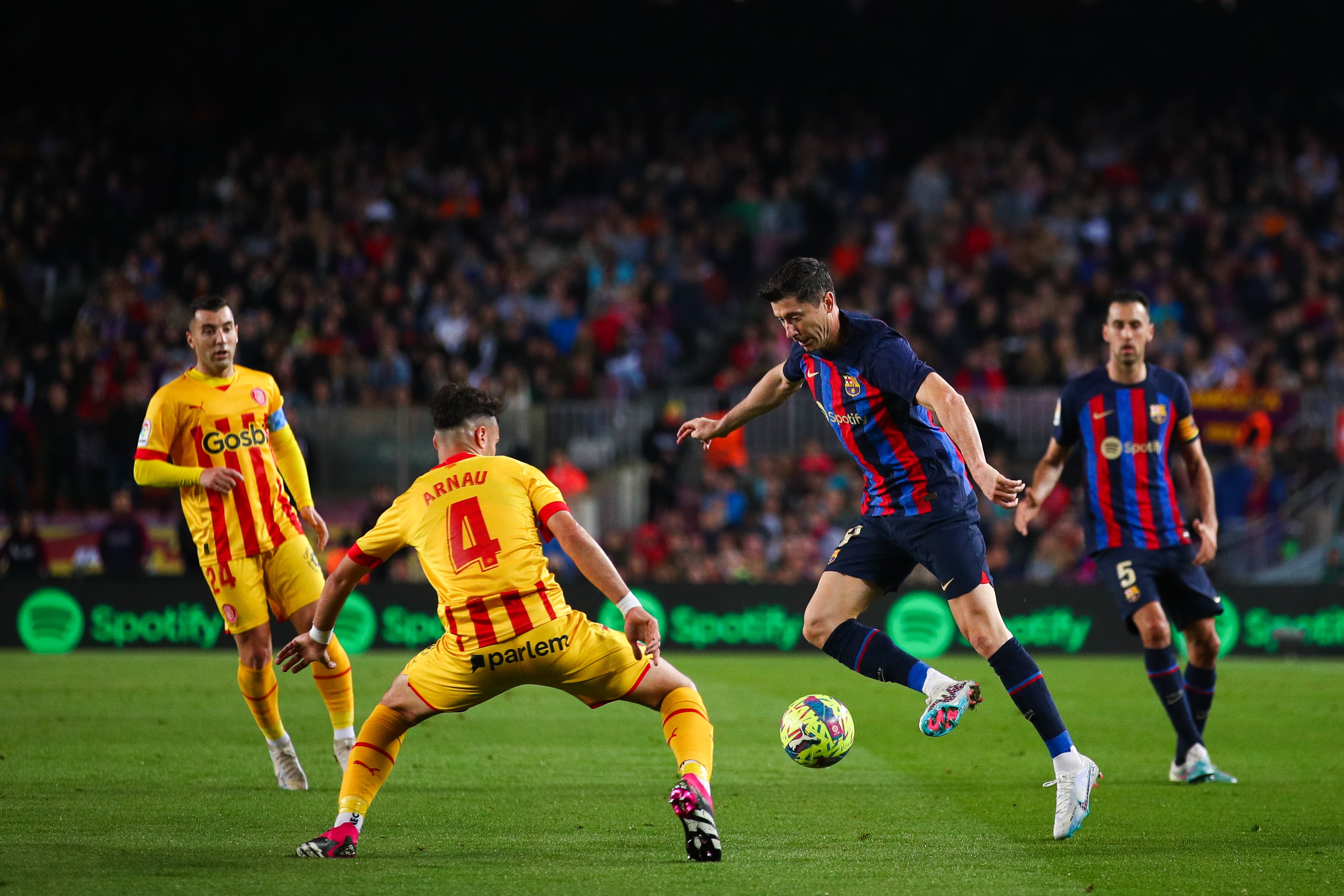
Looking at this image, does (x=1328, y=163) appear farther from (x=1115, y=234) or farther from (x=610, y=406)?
(x=610, y=406)

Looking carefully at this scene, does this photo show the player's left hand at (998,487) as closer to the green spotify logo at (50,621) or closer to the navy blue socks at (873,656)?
the navy blue socks at (873,656)

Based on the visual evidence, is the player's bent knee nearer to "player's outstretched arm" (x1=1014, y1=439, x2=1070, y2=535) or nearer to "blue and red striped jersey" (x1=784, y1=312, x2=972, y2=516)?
"blue and red striped jersey" (x1=784, y1=312, x2=972, y2=516)

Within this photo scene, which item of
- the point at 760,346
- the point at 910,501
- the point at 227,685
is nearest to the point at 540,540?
the point at 910,501

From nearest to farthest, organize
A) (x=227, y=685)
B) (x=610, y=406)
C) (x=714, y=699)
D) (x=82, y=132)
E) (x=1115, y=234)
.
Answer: (x=714, y=699) < (x=227, y=685) < (x=610, y=406) < (x=1115, y=234) < (x=82, y=132)

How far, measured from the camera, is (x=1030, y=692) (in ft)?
20.6

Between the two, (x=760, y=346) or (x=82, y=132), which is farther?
(x=82, y=132)

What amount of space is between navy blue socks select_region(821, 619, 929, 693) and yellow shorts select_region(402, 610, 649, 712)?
126 cm

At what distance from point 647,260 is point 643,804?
1665 cm

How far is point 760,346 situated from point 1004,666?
1429 centimetres

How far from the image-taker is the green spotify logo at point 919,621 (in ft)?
52.9

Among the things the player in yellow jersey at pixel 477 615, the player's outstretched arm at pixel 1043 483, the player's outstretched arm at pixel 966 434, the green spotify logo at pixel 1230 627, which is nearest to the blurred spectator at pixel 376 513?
the green spotify logo at pixel 1230 627

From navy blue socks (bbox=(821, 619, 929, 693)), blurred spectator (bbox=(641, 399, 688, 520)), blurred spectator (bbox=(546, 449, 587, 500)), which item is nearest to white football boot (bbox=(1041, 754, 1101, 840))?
navy blue socks (bbox=(821, 619, 929, 693))

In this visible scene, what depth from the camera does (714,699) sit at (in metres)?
11.5

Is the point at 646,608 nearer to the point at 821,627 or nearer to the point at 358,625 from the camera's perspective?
the point at 358,625
